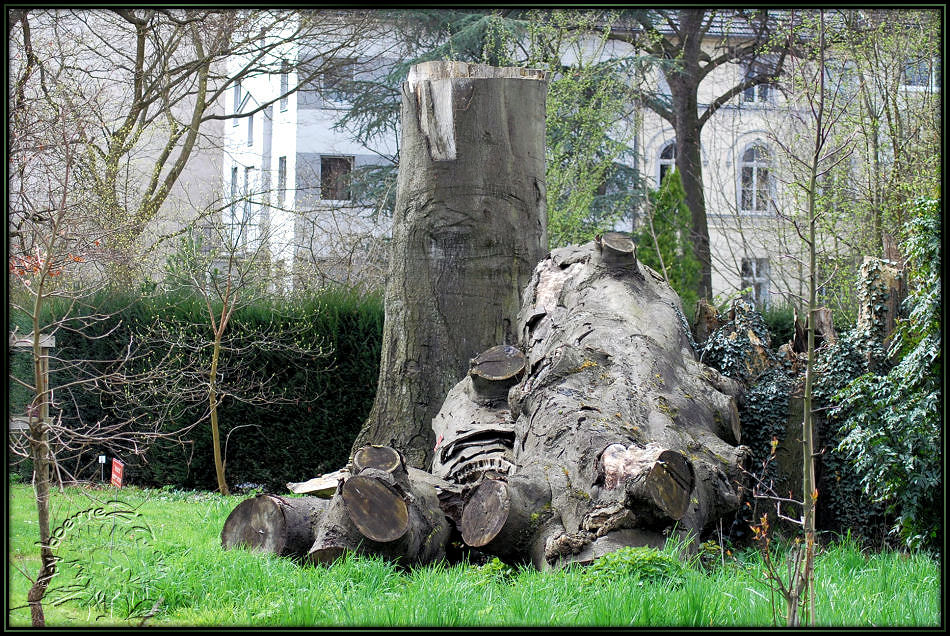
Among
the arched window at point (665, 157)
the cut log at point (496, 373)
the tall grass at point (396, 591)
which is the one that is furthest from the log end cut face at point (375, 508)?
the arched window at point (665, 157)

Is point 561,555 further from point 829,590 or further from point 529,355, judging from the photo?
point 529,355

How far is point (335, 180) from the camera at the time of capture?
61.2ft

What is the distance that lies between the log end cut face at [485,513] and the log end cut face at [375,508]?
1.10ft

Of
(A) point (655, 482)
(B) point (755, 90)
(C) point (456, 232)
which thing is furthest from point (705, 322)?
(B) point (755, 90)

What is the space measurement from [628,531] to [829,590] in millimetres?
902

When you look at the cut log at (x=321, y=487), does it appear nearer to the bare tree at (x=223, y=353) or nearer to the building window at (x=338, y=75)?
the bare tree at (x=223, y=353)

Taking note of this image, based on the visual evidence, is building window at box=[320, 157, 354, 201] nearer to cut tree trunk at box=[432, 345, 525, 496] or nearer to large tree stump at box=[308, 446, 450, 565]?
cut tree trunk at box=[432, 345, 525, 496]

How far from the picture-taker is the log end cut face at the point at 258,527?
14.7ft

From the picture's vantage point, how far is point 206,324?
899 cm

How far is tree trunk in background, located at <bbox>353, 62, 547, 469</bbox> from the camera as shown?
6859mm

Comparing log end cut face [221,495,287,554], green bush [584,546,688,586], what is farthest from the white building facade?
green bush [584,546,688,586]

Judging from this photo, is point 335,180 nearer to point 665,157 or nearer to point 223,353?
point 223,353

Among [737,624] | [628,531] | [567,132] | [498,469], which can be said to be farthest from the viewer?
[567,132]
